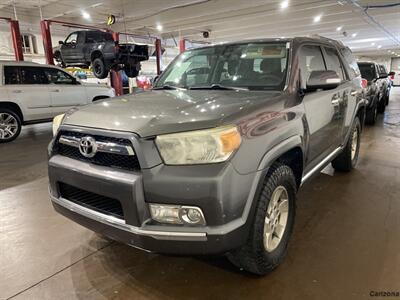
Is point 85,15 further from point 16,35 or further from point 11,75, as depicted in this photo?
point 11,75

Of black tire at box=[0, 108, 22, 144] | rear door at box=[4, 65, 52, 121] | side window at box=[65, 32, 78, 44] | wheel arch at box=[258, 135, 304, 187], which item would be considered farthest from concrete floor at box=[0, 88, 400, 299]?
side window at box=[65, 32, 78, 44]

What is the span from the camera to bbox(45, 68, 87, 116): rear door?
7.84 meters

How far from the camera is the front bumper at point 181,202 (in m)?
1.60

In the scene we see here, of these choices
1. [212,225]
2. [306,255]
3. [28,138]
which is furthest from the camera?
[28,138]

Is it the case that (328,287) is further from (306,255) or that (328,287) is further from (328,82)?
(328,82)

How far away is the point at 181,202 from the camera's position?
162cm

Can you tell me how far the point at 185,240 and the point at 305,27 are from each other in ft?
55.1

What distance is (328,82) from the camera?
2.46 metres

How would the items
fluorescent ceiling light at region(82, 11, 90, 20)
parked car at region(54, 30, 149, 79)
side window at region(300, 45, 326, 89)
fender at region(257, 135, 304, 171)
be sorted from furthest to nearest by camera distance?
fluorescent ceiling light at region(82, 11, 90, 20), parked car at region(54, 30, 149, 79), side window at region(300, 45, 326, 89), fender at region(257, 135, 304, 171)

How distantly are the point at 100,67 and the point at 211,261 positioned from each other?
9885 mm

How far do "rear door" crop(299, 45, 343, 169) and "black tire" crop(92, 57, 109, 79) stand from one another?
8954 millimetres

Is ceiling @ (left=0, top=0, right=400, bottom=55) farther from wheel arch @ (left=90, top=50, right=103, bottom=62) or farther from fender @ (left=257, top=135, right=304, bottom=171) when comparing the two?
fender @ (left=257, top=135, right=304, bottom=171)

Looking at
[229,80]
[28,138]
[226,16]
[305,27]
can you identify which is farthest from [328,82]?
[305,27]

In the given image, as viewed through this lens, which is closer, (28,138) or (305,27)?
(28,138)
